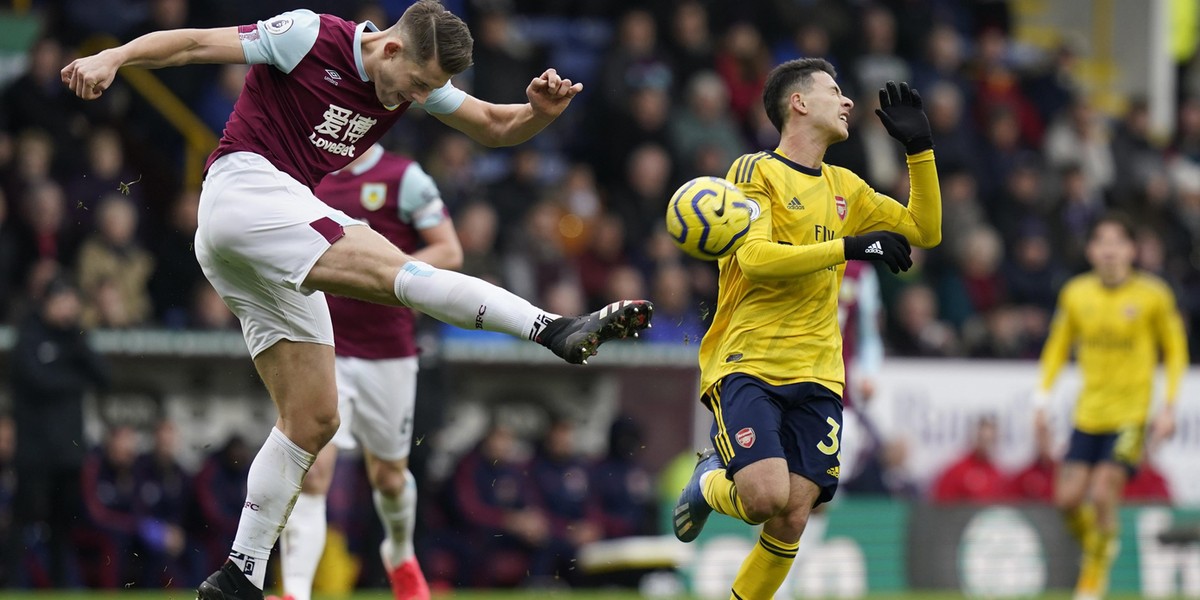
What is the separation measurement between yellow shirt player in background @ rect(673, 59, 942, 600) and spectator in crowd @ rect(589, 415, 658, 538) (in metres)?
5.75

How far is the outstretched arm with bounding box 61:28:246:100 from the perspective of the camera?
6.41 meters

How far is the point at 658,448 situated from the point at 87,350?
458 centimetres

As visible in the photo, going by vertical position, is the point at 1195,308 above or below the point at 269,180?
below

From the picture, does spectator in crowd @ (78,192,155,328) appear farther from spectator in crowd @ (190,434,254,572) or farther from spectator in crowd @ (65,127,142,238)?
spectator in crowd @ (190,434,254,572)

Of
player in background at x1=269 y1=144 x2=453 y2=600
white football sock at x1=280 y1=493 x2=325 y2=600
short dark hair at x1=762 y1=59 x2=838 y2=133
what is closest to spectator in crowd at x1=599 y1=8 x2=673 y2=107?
player in background at x1=269 y1=144 x2=453 y2=600

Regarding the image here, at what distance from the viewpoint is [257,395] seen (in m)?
12.9

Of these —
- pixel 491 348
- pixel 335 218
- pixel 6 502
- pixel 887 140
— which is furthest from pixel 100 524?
pixel 887 140

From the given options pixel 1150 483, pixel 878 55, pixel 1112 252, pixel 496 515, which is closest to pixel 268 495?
pixel 496 515

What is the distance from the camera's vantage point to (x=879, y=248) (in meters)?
6.89

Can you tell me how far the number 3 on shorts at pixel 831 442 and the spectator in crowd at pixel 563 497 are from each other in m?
5.96

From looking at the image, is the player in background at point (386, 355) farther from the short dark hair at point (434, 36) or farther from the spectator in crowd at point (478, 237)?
the spectator in crowd at point (478, 237)

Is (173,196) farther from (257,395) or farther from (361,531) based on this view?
(361,531)

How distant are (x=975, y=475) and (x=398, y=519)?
23.9 ft

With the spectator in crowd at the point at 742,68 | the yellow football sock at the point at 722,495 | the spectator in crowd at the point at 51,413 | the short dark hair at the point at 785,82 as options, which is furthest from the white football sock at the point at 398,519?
the spectator in crowd at the point at 742,68
